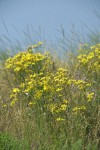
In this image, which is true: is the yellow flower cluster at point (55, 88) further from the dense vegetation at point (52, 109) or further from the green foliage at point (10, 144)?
the green foliage at point (10, 144)

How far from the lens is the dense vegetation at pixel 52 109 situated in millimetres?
4355

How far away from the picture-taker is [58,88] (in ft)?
15.2

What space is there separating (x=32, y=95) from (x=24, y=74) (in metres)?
0.59

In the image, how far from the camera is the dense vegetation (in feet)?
14.3

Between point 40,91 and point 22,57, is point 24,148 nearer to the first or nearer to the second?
point 40,91

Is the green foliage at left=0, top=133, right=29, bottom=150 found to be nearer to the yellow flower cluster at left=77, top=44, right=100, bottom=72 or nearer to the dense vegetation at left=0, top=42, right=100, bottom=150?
the dense vegetation at left=0, top=42, right=100, bottom=150

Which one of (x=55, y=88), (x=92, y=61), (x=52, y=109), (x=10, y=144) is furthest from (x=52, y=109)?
(x=92, y=61)

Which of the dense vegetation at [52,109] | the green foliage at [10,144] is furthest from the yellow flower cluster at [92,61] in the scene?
the green foliage at [10,144]

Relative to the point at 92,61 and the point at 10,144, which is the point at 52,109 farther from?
the point at 92,61

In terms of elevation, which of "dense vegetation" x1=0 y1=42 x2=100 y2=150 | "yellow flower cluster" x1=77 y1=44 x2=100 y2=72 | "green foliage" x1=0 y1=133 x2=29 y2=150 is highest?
"yellow flower cluster" x1=77 y1=44 x2=100 y2=72

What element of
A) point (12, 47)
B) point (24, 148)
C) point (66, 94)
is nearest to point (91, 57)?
point (66, 94)

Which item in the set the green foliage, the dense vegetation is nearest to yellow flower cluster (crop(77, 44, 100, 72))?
the dense vegetation

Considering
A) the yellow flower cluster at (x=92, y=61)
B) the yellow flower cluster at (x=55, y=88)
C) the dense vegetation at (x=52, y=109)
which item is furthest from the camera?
the yellow flower cluster at (x=92, y=61)

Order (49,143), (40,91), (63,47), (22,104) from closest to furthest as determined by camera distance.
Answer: (49,143), (40,91), (22,104), (63,47)
